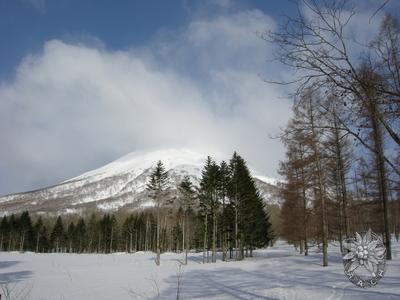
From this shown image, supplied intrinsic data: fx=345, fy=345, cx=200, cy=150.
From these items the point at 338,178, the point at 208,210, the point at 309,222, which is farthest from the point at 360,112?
the point at 208,210

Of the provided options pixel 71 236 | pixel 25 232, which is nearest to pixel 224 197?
pixel 71 236

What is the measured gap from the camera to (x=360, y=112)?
4.80 metres

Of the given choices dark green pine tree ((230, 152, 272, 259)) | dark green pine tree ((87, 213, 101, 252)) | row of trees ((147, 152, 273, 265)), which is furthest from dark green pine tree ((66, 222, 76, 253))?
dark green pine tree ((230, 152, 272, 259))

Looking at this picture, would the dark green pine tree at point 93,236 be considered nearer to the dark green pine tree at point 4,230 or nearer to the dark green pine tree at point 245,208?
the dark green pine tree at point 4,230

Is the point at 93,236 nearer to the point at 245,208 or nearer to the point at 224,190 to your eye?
the point at 224,190

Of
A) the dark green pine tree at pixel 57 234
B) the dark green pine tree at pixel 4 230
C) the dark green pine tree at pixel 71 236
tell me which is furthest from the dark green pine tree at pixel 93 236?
the dark green pine tree at pixel 4 230

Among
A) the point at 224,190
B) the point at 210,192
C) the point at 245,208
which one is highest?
the point at 224,190

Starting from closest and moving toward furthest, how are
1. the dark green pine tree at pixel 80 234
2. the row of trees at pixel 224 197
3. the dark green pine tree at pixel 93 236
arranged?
the row of trees at pixel 224 197
the dark green pine tree at pixel 80 234
the dark green pine tree at pixel 93 236

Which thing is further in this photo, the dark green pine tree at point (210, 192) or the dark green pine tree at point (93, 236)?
the dark green pine tree at point (93, 236)

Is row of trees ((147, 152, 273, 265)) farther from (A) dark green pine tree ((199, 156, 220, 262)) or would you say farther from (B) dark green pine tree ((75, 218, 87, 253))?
(B) dark green pine tree ((75, 218, 87, 253))

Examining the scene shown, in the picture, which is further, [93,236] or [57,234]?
[93,236]

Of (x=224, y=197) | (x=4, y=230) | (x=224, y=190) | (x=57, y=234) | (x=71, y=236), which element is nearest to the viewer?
(x=224, y=190)

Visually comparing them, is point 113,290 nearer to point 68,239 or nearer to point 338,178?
→ point 338,178

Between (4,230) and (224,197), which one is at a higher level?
(224,197)
